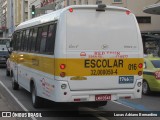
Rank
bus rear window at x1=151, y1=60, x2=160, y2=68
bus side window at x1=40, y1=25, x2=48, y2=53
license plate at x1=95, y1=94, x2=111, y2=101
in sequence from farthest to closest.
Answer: bus rear window at x1=151, y1=60, x2=160, y2=68 → bus side window at x1=40, y1=25, x2=48, y2=53 → license plate at x1=95, y1=94, x2=111, y2=101

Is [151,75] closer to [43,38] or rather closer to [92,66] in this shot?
[43,38]

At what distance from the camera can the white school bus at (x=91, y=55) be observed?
9.38 m

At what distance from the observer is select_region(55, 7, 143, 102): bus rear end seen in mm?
9406

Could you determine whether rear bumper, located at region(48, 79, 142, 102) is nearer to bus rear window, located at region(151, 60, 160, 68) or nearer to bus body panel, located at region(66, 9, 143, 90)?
bus body panel, located at region(66, 9, 143, 90)

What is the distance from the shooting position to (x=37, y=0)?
260 feet

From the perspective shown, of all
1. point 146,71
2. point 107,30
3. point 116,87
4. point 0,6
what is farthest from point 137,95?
point 0,6

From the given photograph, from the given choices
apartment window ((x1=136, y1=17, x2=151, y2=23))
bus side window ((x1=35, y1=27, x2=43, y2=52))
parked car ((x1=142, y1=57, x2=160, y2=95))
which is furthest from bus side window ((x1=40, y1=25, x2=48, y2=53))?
apartment window ((x1=136, y1=17, x2=151, y2=23))

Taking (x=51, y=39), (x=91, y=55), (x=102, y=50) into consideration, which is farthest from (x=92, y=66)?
(x=51, y=39)

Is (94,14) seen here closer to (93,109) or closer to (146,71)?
(93,109)

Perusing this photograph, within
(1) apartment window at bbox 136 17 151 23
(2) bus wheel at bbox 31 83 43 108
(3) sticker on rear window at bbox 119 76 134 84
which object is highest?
(1) apartment window at bbox 136 17 151 23

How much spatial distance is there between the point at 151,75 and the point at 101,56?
5700mm

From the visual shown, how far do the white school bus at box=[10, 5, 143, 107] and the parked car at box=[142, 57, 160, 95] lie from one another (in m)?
4.82

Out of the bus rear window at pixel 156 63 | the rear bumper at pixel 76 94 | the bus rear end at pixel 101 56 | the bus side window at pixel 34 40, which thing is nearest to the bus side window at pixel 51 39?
the bus rear end at pixel 101 56

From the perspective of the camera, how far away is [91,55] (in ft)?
31.3
